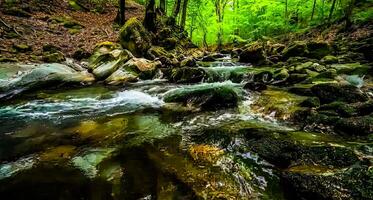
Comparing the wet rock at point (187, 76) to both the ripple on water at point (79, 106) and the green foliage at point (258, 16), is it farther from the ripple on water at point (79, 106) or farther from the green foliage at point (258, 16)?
the green foliage at point (258, 16)

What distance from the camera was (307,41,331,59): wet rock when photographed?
546 inches

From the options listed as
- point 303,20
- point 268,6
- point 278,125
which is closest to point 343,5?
point 303,20

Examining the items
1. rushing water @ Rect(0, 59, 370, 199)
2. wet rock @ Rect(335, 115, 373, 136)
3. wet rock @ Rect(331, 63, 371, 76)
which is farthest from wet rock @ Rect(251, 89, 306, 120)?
wet rock @ Rect(331, 63, 371, 76)

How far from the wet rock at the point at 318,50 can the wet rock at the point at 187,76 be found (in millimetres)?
6027

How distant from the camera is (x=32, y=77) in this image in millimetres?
8766

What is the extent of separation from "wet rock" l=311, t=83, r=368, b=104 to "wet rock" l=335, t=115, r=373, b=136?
1.49 metres

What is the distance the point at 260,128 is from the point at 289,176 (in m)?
2.07

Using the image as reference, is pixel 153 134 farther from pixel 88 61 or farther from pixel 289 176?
pixel 88 61

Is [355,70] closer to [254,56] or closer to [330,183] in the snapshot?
[254,56]

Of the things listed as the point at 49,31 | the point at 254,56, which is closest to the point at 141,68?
the point at 49,31

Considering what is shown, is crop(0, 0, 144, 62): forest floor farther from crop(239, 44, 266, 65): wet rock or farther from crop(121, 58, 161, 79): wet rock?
crop(239, 44, 266, 65): wet rock

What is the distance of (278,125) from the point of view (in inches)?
231

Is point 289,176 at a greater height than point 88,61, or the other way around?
point 88,61

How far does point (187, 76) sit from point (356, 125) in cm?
690
